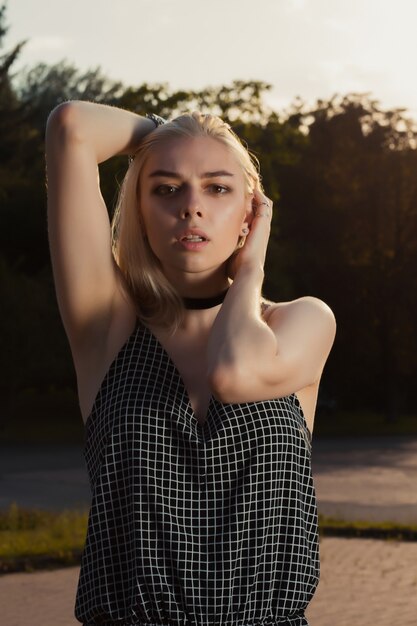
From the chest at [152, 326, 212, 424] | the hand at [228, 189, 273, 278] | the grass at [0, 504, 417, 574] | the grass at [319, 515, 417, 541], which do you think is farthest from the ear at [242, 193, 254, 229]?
the grass at [319, 515, 417, 541]

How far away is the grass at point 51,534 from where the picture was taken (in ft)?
37.8

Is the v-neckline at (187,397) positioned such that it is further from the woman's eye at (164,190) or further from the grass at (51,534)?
the grass at (51,534)

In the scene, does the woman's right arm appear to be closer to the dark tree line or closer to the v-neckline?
the v-neckline

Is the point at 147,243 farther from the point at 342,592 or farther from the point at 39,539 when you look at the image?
the point at 39,539

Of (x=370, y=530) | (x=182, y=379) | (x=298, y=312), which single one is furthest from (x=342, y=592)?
(x=182, y=379)

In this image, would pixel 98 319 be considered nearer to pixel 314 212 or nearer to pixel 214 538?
pixel 214 538

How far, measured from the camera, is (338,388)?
42.1m

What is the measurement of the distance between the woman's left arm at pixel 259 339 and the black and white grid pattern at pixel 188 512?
0.07 meters

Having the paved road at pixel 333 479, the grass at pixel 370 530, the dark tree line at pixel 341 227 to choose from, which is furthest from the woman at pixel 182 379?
the dark tree line at pixel 341 227

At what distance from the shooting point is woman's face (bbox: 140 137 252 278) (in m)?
2.70

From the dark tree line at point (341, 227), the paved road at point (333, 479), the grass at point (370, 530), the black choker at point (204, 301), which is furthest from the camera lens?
the dark tree line at point (341, 227)

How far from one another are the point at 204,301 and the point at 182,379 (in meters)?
0.19

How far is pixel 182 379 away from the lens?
107 inches

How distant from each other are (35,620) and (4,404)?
77.8ft
